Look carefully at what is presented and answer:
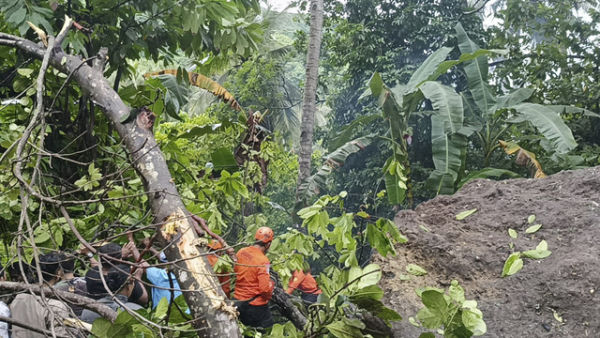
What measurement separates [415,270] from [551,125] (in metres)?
4.92

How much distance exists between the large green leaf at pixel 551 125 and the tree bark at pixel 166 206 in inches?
220

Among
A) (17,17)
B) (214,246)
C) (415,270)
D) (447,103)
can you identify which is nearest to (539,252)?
(415,270)

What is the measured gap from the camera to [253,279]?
4559 millimetres

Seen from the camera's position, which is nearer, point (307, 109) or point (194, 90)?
point (307, 109)

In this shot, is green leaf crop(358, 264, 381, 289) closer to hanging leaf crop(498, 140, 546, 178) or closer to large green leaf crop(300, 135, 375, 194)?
hanging leaf crop(498, 140, 546, 178)

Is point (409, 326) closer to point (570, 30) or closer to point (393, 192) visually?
point (393, 192)

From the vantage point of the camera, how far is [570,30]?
934 centimetres

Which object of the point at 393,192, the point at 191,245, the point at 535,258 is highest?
the point at 191,245

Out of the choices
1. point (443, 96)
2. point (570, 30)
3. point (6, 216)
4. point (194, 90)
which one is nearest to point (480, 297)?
point (6, 216)

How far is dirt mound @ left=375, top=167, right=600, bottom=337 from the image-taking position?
8.80 feet

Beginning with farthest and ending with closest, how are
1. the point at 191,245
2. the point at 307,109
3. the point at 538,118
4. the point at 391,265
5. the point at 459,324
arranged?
the point at 307,109
the point at 538,118
the point at 391,265
the point at 191,245
the point at 459,324

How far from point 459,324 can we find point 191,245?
4.40ft

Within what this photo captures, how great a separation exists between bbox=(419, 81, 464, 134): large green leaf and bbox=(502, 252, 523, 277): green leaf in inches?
176

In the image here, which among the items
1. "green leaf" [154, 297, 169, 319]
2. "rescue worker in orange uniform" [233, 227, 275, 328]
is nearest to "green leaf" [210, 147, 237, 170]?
"rescue worker in orange uniform" [233, 227, 275, 328]
